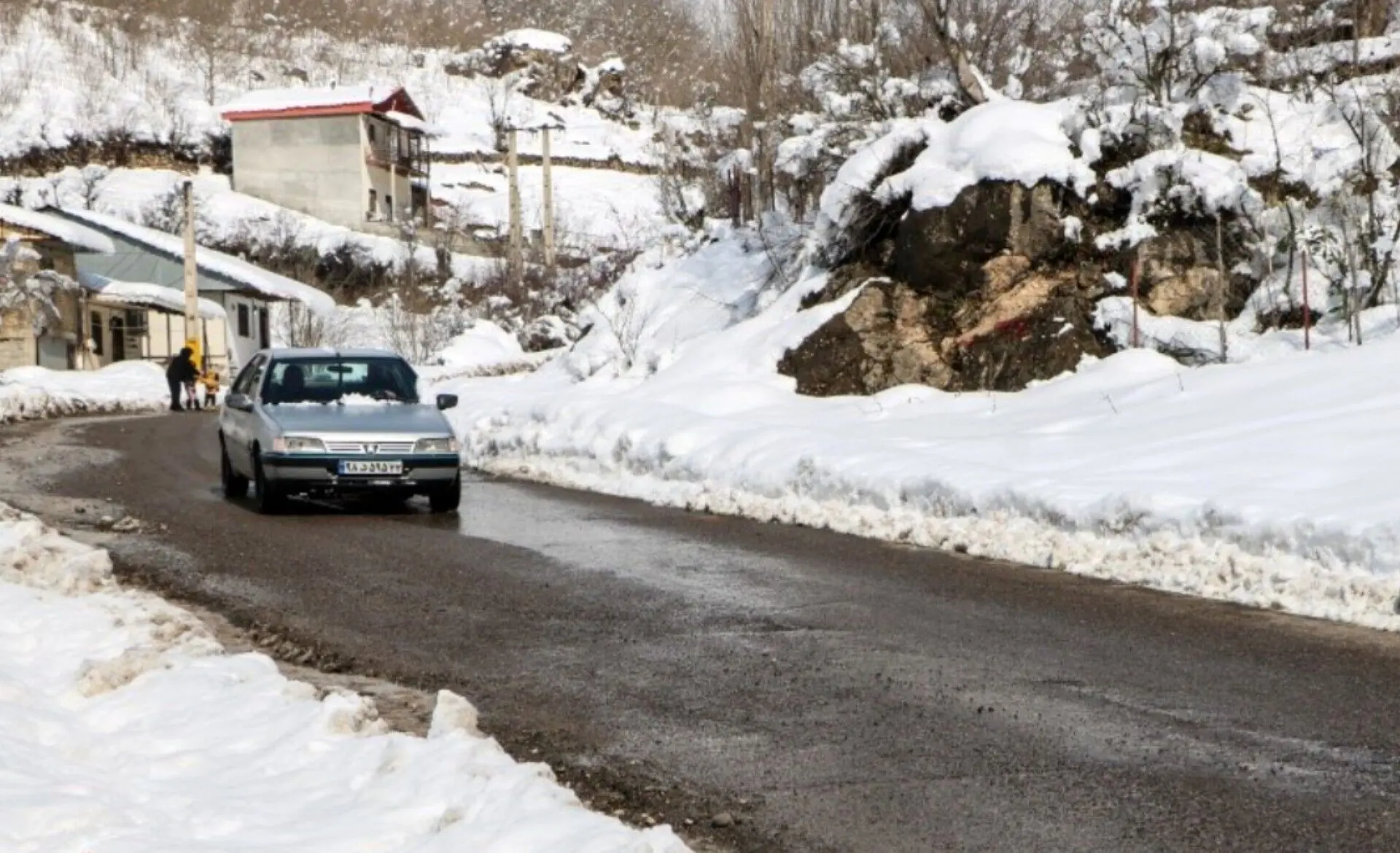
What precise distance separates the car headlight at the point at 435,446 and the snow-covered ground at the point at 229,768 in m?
7.34

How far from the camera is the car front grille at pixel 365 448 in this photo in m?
15.9

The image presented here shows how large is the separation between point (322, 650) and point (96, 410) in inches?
1435

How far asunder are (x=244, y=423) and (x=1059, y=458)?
8191mm

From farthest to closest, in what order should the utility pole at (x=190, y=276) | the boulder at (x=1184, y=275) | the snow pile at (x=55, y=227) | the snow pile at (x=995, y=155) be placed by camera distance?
1. the snow pile at (x=55, y=227)
2. the utility pole at (x=190, y=276)
3. the snow pile at (x=995, y=155)
4. the boulder at (x=1184, y=275)

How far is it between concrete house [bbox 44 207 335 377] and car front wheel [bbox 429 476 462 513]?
173ft

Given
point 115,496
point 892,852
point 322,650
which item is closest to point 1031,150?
point 115,496

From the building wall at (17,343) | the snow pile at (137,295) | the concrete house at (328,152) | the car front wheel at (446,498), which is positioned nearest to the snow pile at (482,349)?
the snow pile at (137,295)

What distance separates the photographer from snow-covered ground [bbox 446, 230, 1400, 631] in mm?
10922

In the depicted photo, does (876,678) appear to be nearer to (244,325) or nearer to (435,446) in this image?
(435,446)

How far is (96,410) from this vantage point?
4275 centimetres

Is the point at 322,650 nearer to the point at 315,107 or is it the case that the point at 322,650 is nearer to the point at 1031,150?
the point at 1031,150

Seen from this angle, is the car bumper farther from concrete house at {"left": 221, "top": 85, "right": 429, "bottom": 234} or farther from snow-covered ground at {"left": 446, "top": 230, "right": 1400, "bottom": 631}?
concrete house at {"left": 221, "top": 85, "right": 429, "bottom": 234}

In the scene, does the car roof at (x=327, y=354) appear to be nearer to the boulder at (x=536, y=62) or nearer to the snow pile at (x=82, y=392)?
the snow pile at (x=82, y=392)

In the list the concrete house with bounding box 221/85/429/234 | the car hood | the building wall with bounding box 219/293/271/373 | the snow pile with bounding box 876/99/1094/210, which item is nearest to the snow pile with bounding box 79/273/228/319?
the building wall with bounding box 219/293/271/373
